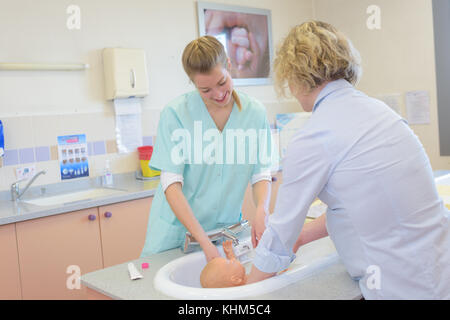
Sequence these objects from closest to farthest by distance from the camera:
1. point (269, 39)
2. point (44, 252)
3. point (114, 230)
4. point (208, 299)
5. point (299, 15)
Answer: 1. point (208, 299)
2. point (44, 252)
3. point (114, 230)
4. point (269, 39)
5. point (299, 15)

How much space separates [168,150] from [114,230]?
1262 millimetres

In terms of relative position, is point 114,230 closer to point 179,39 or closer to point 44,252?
point 44,252

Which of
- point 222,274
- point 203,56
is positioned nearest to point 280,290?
point 222,274

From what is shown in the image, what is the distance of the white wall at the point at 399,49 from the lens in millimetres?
3854

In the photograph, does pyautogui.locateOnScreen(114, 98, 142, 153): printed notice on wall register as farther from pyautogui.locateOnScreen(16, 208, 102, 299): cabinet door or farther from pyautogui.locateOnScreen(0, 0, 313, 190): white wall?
pyautogui.locateOnScreen(16, 208, 102, 299): cabinet door

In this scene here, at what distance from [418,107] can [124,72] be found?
2476mm

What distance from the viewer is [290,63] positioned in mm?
1217

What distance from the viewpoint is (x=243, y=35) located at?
4.19m

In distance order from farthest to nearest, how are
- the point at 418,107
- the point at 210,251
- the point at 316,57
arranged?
1. the point at 418,107
2. the point at 210,251
3. the point at 316,57

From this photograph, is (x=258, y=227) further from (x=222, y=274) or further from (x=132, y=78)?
(x=132, y=78)

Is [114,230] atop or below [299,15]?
below
